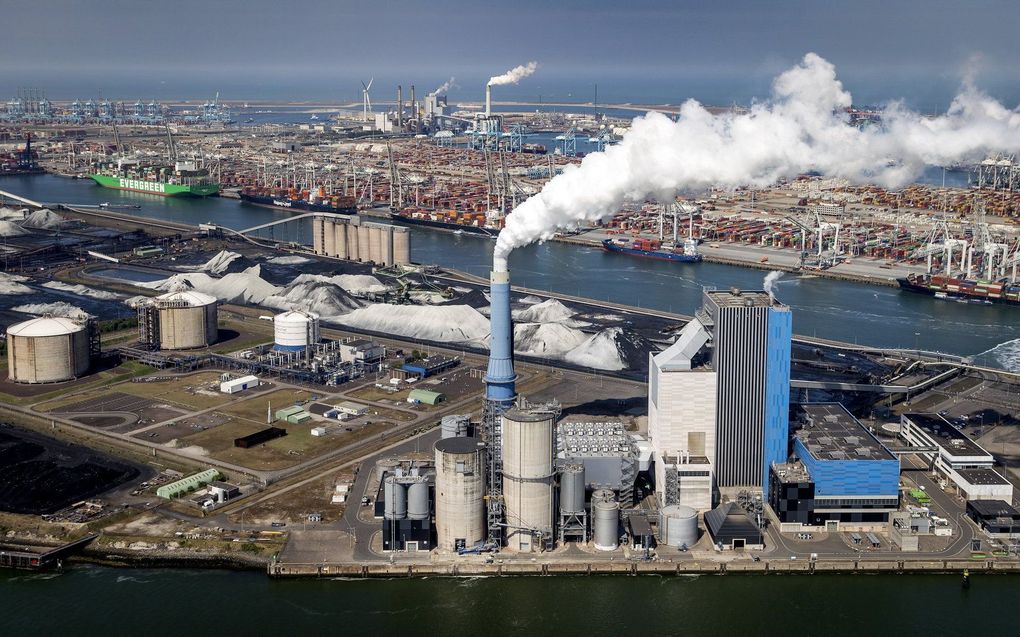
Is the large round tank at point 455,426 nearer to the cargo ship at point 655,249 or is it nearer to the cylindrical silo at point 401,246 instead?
the cylindrical silo at point 401,246

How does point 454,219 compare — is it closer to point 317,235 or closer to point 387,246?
point 317,235

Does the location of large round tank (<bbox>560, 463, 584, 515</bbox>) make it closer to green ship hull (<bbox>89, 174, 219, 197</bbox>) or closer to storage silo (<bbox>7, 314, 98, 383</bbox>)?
storage silo (<bbox>7, 314, 98, 383</bbox>)

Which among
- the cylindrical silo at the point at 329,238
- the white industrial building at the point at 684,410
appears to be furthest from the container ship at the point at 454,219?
the white industrial building at the point at 684,410

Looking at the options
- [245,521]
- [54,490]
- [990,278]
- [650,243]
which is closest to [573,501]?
[245,521]

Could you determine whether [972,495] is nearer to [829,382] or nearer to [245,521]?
[829,382]

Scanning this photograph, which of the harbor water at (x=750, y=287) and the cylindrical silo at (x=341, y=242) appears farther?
the cylindrical silo at (x=341, y=242)

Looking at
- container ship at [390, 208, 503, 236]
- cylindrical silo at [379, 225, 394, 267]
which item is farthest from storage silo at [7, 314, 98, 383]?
container ship at [390, 208, 503, 236]
